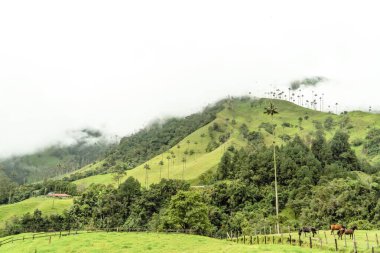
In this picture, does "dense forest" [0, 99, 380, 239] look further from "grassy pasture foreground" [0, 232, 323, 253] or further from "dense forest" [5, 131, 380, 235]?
"grassy pasture foreground" [0, 232, 323, 253]

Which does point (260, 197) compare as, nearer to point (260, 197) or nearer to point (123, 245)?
point (260, 197)

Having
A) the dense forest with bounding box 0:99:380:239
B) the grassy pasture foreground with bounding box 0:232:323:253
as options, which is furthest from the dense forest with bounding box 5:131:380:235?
the grassy pasture foreground with bounding box 0:232:323:253

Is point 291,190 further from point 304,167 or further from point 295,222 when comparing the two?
point 295,222

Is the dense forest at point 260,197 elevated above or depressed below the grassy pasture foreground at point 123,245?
above

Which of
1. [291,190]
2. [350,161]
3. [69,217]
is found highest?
[350,161]

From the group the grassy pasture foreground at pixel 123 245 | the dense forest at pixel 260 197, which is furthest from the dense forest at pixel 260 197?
the grassy pasture foreground at pixel 123 245

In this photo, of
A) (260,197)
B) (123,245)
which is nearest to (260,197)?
(260,197)

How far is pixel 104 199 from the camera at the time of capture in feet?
569

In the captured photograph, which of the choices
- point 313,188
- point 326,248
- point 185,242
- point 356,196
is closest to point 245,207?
point 313,188

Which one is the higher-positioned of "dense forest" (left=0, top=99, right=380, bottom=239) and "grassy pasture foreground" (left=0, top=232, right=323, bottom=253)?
"dense forest" (left=0, top=99, right=380, bottom=239)

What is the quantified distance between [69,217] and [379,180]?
418 ft

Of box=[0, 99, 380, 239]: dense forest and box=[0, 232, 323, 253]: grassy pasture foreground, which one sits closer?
box=[0, 232, 323, 253]: grassy pasture foreground

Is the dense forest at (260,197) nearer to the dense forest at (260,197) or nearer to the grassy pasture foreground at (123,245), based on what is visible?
the dense forest at (260,197)

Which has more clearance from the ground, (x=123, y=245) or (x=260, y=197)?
(x=260, y=197)
